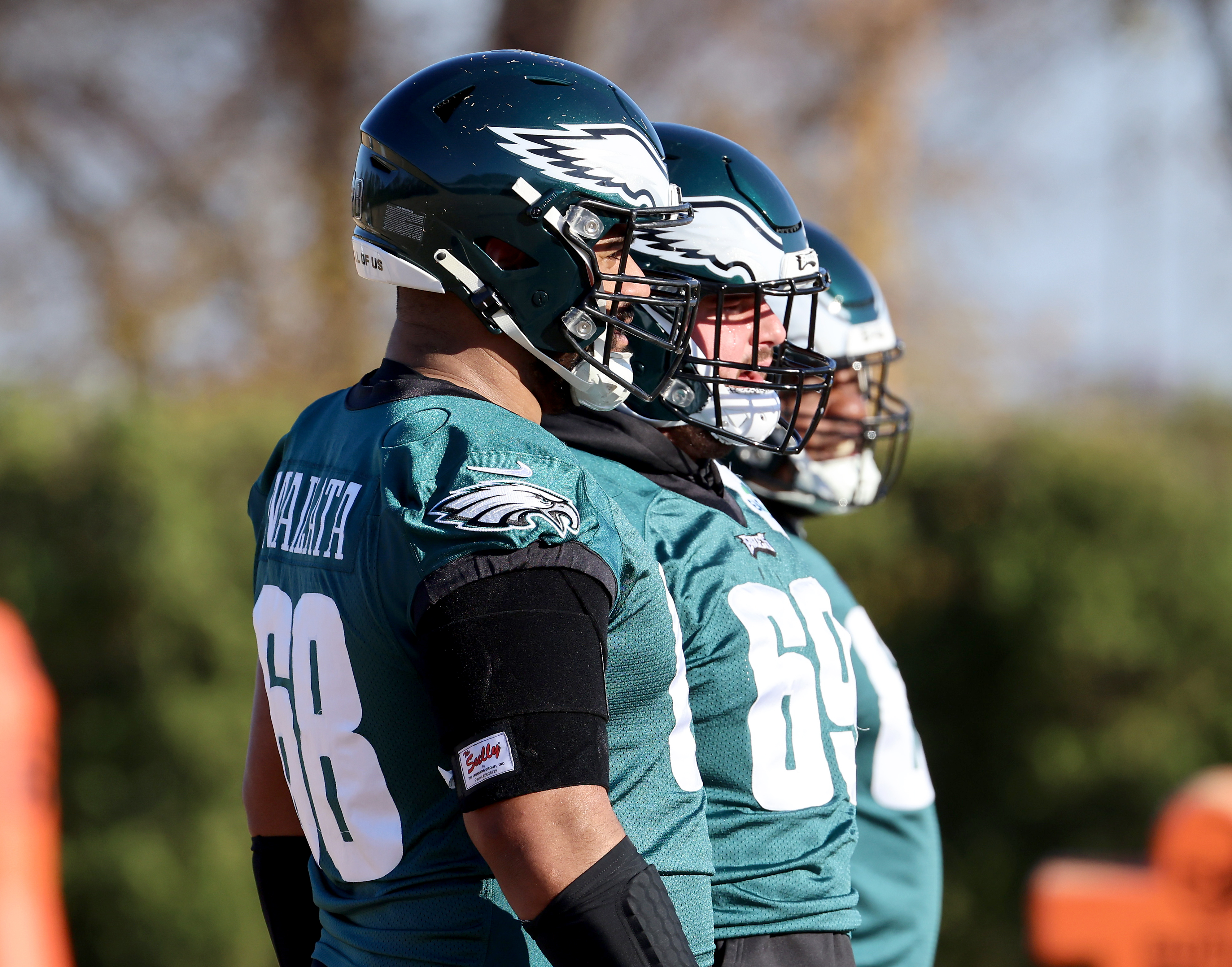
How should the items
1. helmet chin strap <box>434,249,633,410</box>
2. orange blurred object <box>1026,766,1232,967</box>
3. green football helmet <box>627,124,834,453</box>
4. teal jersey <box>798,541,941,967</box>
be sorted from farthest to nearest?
orange blurred object <box>1026,766,1232,967</box> → teal jersey <box>798,541,941,967</box> → green football helmet <box>627,124,834,453</box> → helmet chin strap <box>434,249,633,410</box>

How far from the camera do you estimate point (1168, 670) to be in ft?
16.1

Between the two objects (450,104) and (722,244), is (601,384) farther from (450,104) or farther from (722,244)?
(722,244)

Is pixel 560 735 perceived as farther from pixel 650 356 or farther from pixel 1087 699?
pixel 1087 699

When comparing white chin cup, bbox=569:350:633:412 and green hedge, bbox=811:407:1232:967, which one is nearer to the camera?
white chin cup, bbox=569:350:633:412

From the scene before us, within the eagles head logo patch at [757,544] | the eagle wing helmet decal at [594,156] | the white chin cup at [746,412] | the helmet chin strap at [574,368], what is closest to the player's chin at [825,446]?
the white chin cup at [746,412]

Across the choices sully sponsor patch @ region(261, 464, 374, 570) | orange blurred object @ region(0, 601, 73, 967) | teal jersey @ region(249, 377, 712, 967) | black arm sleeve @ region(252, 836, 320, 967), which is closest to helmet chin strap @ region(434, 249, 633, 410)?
teal jersey @ region(249, 377, 712, 967)

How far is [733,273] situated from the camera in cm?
221

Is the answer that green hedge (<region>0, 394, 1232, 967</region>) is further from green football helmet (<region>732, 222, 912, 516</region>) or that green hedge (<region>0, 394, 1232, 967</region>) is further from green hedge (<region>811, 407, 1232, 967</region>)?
green football helmet (<region>732, 222, 912, 516</region>)

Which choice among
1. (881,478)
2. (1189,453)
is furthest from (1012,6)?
(881,478)

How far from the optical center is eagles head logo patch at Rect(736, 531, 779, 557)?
6.51 feet

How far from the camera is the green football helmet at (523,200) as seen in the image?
1643 mm

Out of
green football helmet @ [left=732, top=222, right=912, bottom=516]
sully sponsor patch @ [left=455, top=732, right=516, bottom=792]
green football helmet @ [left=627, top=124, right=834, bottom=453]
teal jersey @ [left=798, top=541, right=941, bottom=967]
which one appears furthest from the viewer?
green football helmet @ [left=732, top=222, right=912, bottom=516]

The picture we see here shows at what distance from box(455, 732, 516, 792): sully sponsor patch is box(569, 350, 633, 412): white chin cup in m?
0.55

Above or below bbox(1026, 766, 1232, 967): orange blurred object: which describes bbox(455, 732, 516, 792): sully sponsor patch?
above
